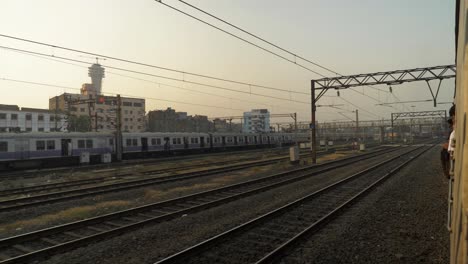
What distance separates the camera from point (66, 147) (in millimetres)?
28250

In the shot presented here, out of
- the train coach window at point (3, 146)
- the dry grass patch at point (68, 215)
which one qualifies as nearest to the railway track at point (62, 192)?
the dry grass patch at point (68, 215)

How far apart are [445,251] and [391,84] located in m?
20.2

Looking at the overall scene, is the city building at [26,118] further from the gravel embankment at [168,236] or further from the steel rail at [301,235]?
the steel rail at [301,235]

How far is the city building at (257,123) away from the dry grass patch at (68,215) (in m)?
79.7

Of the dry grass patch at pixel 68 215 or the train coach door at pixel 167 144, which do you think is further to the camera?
the train coach door at pixel 167 144

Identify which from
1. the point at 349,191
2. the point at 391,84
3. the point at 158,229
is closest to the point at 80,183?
the point at 158,229

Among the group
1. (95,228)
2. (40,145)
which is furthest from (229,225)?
(40,145)

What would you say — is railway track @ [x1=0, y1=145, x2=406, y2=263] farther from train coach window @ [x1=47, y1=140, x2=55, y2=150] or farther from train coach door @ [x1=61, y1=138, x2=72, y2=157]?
train coach door @ [x1=61, y1=138, x2=72, y2=157]

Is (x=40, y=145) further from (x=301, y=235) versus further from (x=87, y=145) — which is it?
(x=301, y=235)

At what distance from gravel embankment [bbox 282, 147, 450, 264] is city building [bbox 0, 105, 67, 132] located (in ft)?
273

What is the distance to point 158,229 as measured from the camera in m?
8.59

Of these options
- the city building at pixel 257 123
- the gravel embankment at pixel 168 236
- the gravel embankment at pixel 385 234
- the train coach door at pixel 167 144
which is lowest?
the gravel embankment at pixel 385 234

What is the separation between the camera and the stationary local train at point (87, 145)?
25.0 m

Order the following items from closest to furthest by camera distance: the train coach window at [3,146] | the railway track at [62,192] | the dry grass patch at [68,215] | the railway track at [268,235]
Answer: the railway track at [268,235] < the dry grass patch at [68,215] < the railway track at [62,192] < the train coach window at [3,146]
